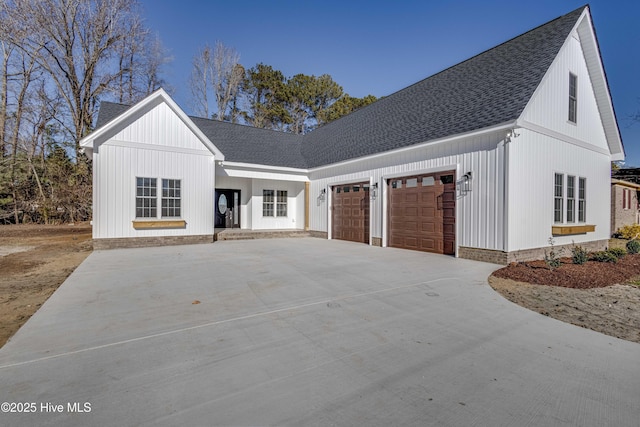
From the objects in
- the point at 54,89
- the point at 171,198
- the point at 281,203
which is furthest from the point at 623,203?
the point at 54,89

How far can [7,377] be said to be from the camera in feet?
8.24

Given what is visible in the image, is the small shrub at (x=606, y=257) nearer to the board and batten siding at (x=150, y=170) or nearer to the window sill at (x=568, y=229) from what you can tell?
the window sill at (x=568, y=229)

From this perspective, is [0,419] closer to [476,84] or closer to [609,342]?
[609,342]

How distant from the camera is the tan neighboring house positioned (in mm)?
15641

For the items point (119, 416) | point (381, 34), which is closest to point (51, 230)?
point (119, 416)

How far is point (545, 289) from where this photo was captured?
544 centimetres

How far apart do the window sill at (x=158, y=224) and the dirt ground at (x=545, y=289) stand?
5.81 ft

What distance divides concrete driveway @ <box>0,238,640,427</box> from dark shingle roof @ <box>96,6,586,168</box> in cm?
608

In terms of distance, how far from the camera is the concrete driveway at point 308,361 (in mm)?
2104

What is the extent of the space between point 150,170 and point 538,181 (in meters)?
12.5

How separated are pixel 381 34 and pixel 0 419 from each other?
19.1m

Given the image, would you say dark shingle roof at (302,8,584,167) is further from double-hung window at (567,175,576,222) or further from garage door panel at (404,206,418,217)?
double-hung window at (567,175,576,222)

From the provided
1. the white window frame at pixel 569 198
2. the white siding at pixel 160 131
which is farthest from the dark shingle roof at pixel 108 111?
the white window frame at pixel 569 198

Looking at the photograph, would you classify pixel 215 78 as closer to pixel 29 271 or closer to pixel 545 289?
pixel 29 271
